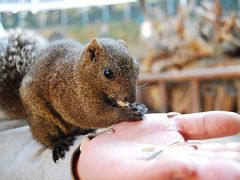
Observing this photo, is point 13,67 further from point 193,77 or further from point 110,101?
point 193,77

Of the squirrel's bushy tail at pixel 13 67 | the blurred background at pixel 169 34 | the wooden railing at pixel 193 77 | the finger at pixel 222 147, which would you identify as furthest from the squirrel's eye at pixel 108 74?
the wooden railing at pixel 193 77

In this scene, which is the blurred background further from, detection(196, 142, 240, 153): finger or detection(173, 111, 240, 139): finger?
detection(196, 142, 240, 153): finger

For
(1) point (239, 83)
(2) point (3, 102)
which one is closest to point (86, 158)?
(2) point (3, 102)

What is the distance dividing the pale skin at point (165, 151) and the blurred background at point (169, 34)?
2.11 m

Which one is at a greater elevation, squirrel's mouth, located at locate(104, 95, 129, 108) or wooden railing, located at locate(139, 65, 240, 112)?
squirrel's mouth, located at locate(104, 95, 129, 108)

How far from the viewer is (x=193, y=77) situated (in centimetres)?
335

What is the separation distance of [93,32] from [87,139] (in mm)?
3456

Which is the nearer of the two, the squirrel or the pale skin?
the pale skin

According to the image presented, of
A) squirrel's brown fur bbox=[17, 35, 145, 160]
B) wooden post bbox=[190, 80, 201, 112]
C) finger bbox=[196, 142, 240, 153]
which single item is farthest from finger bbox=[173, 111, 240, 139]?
wooden post bbox=[190, 80, 201, 112]

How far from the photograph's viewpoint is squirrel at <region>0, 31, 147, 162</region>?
121 centimetres

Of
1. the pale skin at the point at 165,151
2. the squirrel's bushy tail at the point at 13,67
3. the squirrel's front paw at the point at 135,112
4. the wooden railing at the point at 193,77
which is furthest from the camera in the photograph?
the wooden railing at the point at 193,77

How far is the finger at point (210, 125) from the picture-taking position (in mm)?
829

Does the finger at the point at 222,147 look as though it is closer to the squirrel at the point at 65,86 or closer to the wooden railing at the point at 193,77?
the squirrel at the point at 65,86

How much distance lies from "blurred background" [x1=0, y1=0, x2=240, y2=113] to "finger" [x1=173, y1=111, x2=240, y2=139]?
218cm
